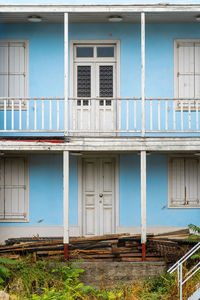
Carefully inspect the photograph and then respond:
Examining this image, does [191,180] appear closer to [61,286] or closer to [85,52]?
[85,52]

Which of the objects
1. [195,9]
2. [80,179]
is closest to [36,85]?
[80,179]

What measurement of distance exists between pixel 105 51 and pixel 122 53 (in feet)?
1.68

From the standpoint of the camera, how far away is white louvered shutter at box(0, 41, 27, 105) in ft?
40.9

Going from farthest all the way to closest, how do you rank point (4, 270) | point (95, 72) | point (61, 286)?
1. point (95, 72)
2. point (61, 286)
3. point (4, 270)

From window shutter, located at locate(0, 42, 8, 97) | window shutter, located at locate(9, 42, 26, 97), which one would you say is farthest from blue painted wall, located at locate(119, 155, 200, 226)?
window shutter, located at locate(0, 42, 8, 97)

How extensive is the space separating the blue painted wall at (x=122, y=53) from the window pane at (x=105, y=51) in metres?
0.32

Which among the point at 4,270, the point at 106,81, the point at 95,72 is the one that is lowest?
the point at 4,270

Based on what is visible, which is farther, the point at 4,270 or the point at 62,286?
the point at 62,286

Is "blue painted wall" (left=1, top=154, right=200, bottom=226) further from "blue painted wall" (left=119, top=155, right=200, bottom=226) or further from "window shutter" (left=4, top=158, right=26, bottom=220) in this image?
"window shutter" (left=4, top=158, right=26, bottom=220)

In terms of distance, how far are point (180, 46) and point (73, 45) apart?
315cm

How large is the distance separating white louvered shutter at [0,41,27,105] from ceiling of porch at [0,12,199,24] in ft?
2.45

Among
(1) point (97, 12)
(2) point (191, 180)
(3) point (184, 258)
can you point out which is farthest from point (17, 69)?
(3) point (184, 258)

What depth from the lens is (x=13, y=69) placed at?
12.5 m

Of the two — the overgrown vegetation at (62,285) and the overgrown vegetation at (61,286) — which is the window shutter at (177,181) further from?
the overgrown vegetation at (61,286)
